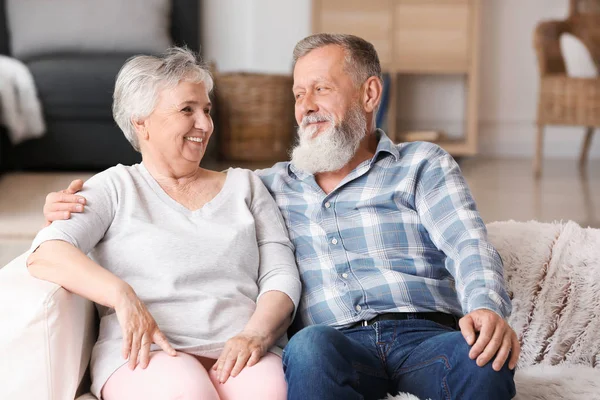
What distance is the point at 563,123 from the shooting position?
494cm

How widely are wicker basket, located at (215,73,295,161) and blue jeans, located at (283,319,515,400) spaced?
3.56m

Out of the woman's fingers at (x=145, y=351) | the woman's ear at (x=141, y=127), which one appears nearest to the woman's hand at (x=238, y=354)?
the woman's fingers at (x=145, y=351)

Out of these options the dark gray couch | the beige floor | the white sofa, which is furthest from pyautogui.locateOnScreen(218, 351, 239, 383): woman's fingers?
the dark gray couch

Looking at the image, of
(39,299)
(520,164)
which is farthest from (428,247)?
(520,164)

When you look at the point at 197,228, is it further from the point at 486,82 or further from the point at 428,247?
the point at 486,82

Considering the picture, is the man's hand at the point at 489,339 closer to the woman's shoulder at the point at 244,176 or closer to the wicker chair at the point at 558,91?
the woman's shoulder at the point at 244,176

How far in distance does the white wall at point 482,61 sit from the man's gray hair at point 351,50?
377cm

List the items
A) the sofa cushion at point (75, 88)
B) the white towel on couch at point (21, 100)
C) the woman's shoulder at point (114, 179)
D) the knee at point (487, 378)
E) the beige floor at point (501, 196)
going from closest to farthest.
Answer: the knee at point (487, 378)
the woman's shoulder at point (114, 179)
the beige floor at point (501, 196)
the white towel on couch at point (21, 100)
the sofa cushion at point (75, 88)

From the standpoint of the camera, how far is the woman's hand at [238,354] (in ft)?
5.16

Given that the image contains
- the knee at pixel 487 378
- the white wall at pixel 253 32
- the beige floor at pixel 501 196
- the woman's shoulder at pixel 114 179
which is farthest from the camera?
the white wall at pixel 253 32

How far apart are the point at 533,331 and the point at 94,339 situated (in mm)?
975

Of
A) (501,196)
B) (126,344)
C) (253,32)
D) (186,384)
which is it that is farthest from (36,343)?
(253,32)

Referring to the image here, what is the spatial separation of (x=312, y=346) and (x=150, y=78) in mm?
661

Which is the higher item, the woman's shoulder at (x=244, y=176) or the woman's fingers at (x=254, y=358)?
the woman's shoulder at (x=244, y=176)
